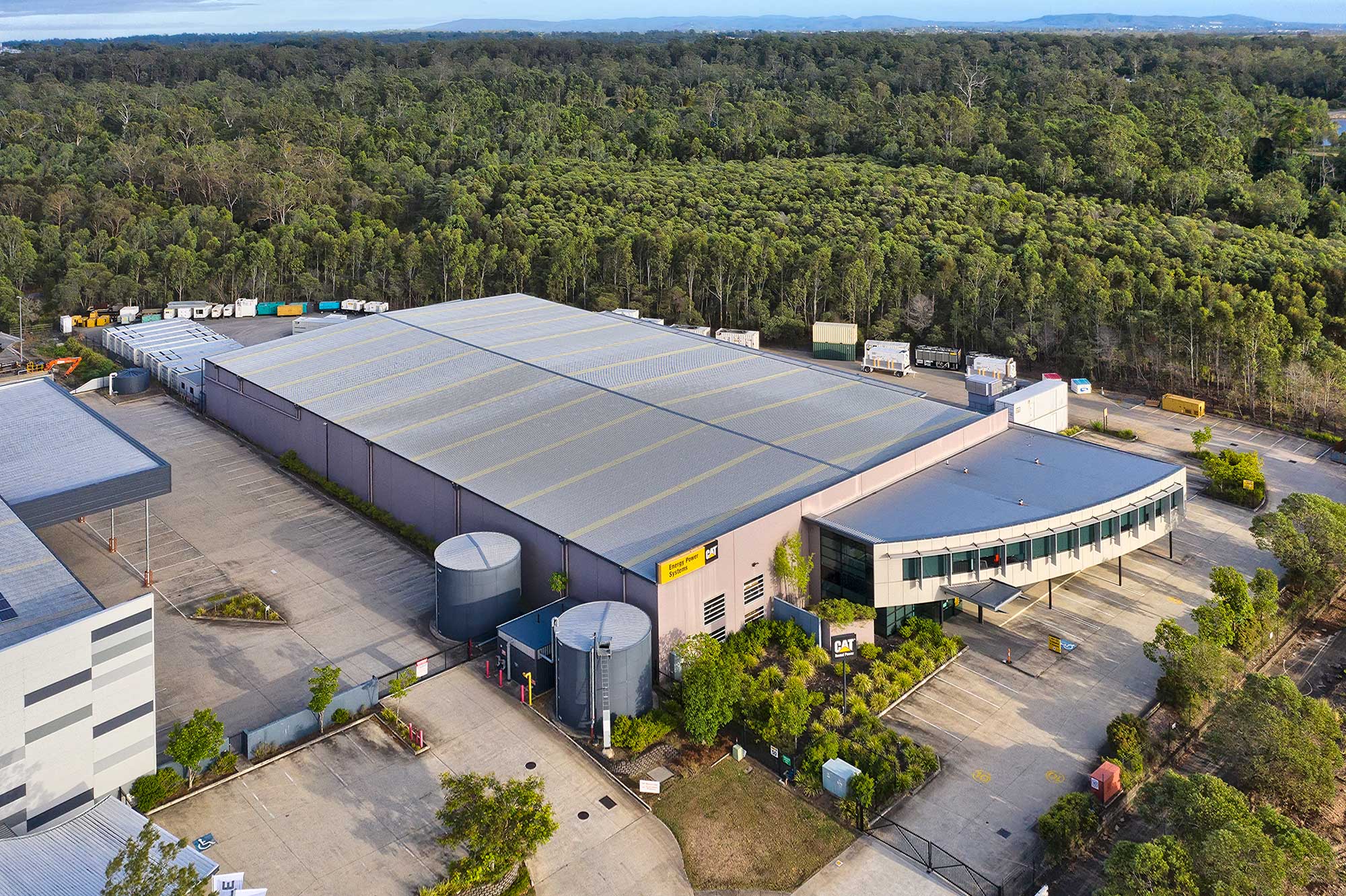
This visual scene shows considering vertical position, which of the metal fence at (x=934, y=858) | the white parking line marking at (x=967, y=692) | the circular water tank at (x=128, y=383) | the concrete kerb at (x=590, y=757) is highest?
the circular water tank at (x=128, y=383)

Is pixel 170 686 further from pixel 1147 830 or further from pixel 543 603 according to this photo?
pixel 1147 830

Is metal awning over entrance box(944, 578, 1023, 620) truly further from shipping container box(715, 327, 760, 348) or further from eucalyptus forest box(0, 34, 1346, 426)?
shipping container box(715, 327, 760, 348)

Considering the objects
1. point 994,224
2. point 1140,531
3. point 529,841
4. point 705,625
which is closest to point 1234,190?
point 994,224

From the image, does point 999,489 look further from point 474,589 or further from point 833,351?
point 833,351

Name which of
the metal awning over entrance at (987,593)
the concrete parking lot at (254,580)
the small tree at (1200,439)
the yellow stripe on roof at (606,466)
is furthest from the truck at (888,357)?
the concrete parking lot at (254,580)

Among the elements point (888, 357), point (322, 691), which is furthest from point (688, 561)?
point (888, 357)

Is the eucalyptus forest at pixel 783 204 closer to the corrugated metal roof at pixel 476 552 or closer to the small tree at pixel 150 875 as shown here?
the corrugated metal roof at pixel 476 552
